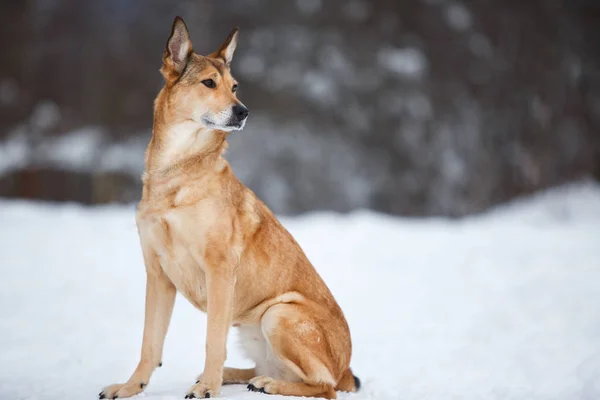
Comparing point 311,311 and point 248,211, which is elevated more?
point 248,211

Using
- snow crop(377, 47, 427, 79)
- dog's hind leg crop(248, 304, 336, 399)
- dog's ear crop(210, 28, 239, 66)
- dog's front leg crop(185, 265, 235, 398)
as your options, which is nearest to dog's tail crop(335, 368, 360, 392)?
dog's hind leg crop(248, 304, 336, 399)

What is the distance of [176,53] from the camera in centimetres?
387

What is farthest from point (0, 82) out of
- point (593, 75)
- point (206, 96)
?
point (593, 75)

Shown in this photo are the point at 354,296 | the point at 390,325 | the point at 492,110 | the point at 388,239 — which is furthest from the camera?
the point at 492,110

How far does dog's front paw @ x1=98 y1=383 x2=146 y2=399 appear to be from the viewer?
3.66 m

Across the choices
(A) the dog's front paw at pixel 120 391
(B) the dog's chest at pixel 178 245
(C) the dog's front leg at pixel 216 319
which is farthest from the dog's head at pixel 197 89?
(A) the dog's front paw at pixel 120 391

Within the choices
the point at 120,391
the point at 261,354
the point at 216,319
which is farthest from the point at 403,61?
the point at 120,391

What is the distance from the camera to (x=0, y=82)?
15.0 metres

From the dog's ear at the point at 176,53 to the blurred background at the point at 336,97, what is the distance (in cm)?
1050

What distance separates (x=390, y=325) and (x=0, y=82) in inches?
487

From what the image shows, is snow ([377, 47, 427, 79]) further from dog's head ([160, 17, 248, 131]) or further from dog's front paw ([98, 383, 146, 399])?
dog's front paw ([98, 383, 146, 399])

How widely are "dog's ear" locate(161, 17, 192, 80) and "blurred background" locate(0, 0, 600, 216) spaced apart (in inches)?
413

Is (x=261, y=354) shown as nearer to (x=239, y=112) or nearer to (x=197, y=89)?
(x=239, y=112)

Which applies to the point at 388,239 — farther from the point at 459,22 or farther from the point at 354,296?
the point at 459,22
